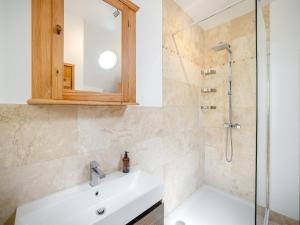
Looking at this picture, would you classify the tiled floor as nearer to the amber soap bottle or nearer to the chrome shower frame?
the chrome shower frame

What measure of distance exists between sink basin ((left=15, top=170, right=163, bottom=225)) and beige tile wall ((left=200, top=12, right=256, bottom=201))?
57.8 inches

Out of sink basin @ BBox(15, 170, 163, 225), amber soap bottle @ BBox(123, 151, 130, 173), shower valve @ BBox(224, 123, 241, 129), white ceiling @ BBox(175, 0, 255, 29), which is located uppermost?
white ceiling @ BBox(175, 0, 255, 29)

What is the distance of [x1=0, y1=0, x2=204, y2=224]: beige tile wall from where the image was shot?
0.71 meters

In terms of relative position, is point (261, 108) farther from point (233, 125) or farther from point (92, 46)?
point (92, 46)

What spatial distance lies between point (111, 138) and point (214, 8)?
1.87 m

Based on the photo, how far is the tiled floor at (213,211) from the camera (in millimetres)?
1593

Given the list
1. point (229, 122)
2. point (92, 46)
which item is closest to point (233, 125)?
point (229, 122)

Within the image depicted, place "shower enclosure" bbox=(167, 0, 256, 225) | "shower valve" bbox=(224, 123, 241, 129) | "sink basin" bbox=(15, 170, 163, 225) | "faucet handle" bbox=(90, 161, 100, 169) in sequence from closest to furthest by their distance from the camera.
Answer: "sink basin" bbox=(15, 170, 163, 225), "faucet handle" bbox=(90, 161, 100, 169), "shower enclosure" bbox=(167, 0, 256, 225), "shower valve" bbox=(224, 123, 241, 129)

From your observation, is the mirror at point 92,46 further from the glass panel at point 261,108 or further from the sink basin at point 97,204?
the glass panel at point 261,108

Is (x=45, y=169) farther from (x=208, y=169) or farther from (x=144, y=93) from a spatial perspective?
(x=208, y=169)

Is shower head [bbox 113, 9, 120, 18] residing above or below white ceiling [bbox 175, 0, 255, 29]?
below

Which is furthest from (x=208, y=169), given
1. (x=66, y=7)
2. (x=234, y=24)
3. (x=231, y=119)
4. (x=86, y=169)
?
(x=66, y=7)

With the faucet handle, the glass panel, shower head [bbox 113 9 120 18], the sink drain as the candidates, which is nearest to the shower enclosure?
the glass panel

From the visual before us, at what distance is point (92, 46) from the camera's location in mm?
941
